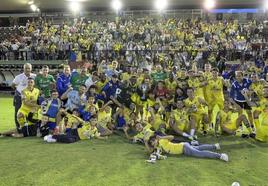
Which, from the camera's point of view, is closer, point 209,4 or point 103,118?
point 103,118

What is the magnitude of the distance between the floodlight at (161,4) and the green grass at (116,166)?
711 inches

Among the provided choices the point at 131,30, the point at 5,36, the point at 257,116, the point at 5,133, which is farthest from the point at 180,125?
the point at 5,36

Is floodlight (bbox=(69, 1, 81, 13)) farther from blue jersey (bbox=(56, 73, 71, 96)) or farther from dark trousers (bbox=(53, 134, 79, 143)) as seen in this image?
dark trousers (bbox=(53, 134, 79, 143))

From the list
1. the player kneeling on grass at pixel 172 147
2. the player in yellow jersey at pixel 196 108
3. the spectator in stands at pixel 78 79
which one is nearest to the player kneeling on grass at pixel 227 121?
the player in yellow jersey at pixel 196 108

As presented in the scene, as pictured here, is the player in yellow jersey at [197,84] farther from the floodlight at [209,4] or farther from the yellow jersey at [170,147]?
the floodlight at [209,4]

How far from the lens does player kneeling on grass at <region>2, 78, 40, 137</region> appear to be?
949 cm

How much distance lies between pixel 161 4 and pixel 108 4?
3746mm

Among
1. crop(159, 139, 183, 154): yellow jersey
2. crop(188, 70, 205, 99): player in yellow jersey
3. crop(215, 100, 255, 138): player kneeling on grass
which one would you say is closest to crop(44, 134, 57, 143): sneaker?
crop(159, 139, 183, 154): yellow jersey

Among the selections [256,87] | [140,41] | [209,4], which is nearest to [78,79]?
[256,87]

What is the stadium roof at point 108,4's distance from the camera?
84.5 ft

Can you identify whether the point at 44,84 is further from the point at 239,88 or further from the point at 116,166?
the point at 239,88

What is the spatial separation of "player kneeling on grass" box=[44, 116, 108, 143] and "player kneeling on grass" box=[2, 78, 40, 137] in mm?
716

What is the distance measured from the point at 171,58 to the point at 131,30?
5.78 meters

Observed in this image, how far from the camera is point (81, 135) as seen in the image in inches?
365
